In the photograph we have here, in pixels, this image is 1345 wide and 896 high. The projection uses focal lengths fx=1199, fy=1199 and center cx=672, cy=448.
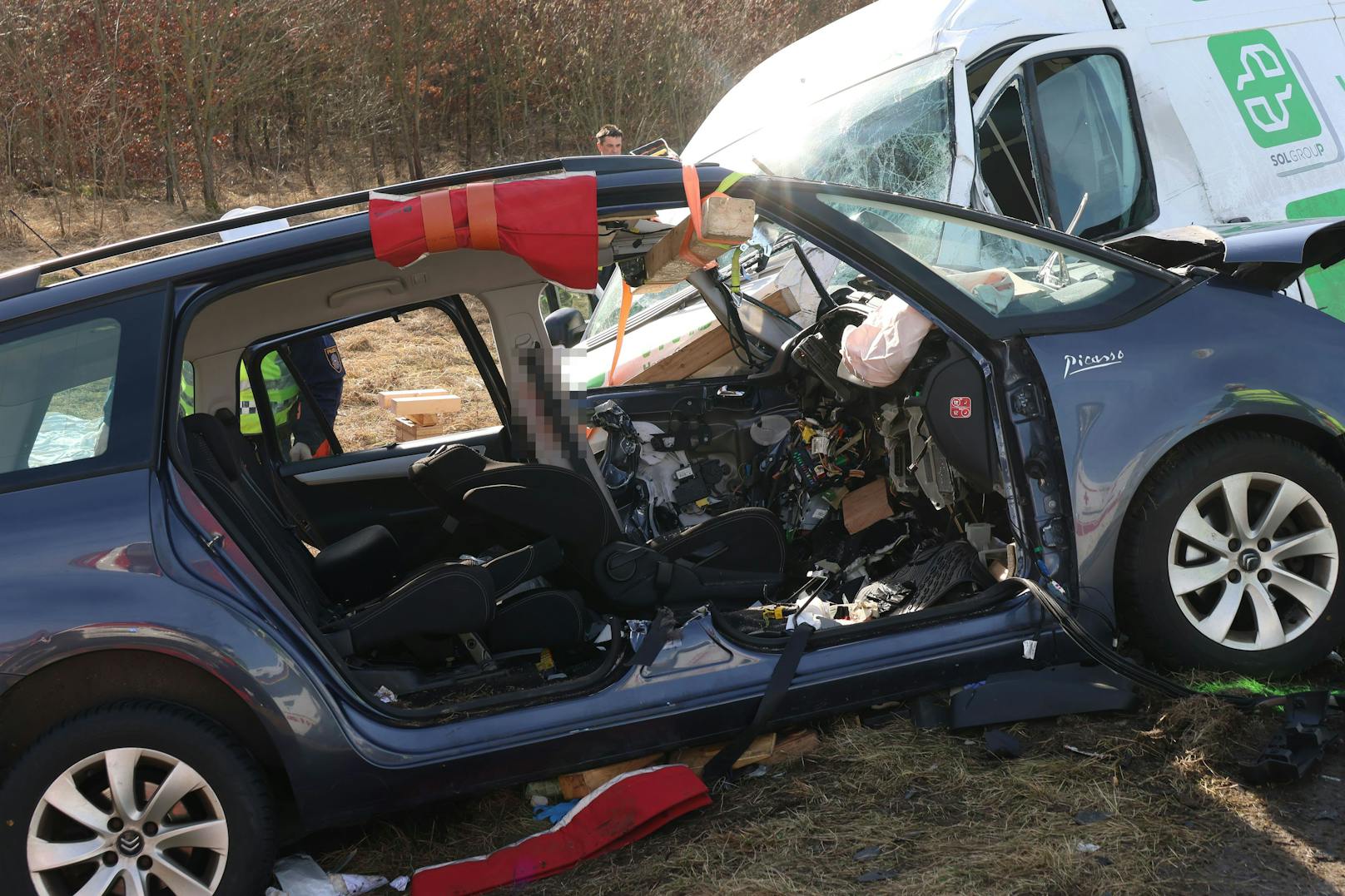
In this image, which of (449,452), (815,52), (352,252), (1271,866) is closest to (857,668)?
(1271,866)

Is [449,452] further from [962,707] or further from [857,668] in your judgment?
[962,707]

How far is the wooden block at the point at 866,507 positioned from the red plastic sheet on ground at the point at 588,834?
57.3 inches

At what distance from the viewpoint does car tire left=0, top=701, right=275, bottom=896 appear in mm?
2922

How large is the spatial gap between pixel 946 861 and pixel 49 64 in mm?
15588

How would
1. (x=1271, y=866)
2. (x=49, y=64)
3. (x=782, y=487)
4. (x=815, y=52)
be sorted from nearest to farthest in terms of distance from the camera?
(x=1271, y=866) < (x=782, y=487) < (x=815, y=52) < (x=49, y=64)

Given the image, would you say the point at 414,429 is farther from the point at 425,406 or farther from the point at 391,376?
the point at 391,376

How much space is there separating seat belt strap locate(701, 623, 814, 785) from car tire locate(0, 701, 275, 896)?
1.23m

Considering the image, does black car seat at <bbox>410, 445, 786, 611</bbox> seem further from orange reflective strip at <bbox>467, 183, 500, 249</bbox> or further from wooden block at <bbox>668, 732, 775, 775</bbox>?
orange reflective strip at <bbox>467, 183, 500, 249</bbox>

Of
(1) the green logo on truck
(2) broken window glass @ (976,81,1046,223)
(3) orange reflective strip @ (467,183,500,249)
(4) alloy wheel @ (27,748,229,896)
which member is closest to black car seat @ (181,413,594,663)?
(4) alloy wheel @ (27,748,229,896)

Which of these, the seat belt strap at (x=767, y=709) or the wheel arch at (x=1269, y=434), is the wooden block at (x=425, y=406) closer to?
the seat belt strap at (x=767, y=709)

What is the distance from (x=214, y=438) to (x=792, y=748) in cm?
195

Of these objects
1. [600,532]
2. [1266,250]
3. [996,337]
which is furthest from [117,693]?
[1266,250]

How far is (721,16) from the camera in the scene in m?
19.8

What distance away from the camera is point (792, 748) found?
3.64 metres
